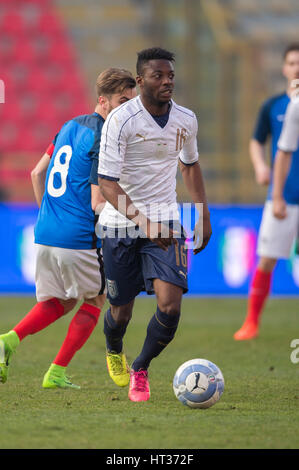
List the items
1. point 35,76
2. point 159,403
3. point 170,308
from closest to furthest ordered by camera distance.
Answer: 1. point 170,308
2. point 159,403
3. point 35,76

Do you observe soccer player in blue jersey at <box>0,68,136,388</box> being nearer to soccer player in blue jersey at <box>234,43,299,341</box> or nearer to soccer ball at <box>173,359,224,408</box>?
soccer ball at <box>173,359,224,408</box>

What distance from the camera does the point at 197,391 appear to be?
14.4 ft

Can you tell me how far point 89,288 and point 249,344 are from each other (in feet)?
8.63

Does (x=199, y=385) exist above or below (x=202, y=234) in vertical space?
below

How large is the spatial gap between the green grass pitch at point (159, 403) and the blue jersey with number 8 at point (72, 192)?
34.8 inches

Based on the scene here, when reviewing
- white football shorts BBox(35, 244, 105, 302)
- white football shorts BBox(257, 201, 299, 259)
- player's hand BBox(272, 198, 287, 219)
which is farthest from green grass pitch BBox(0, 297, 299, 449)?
player's hand BBox(272, 198, 287, 219)

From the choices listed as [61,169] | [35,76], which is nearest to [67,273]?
[61,169]

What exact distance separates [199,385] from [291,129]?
8.06 ft

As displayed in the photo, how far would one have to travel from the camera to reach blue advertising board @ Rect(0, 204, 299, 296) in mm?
11109

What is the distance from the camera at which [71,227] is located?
499 centimetres

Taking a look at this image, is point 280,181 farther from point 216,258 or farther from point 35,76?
point 35,76

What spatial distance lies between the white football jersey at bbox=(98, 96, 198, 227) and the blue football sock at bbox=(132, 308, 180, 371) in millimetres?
530
